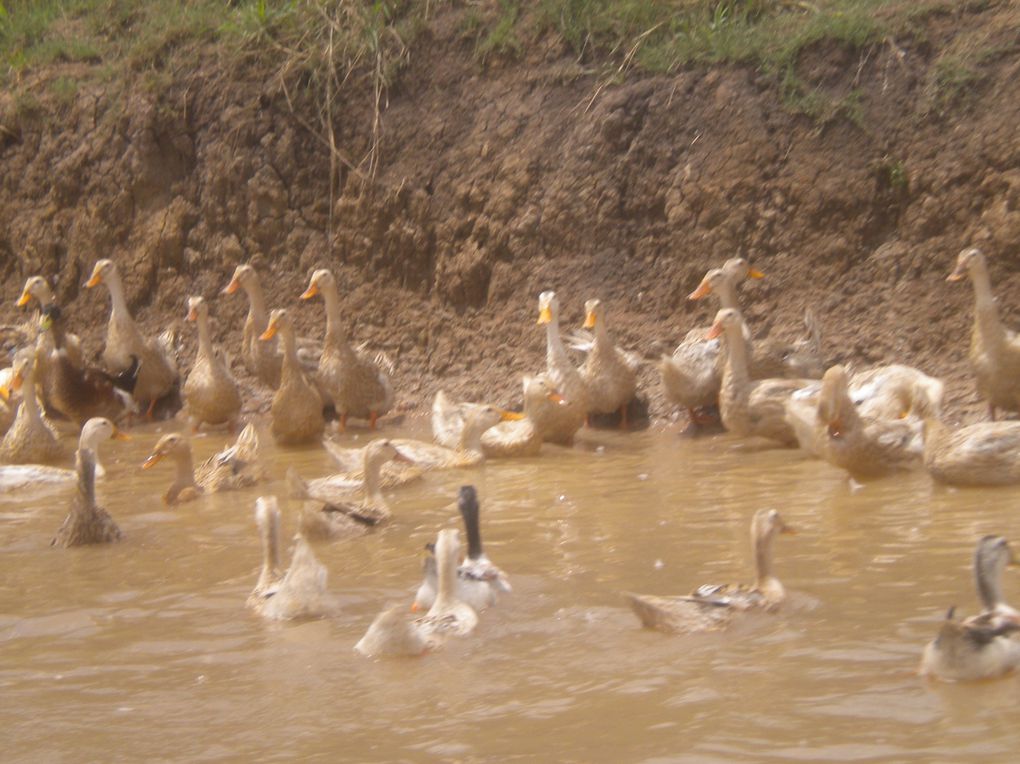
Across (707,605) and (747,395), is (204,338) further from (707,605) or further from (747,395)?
(707,605)

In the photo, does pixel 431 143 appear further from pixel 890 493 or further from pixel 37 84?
pixel 890 493

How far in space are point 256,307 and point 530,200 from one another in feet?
8.06

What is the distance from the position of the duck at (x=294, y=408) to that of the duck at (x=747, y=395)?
9.65ft

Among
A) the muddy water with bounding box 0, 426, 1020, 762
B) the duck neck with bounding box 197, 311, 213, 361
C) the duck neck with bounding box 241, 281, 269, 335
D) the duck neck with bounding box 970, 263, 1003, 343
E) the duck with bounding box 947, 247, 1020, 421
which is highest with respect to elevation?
the duck neck with bounding box 241, 281, 269, 335

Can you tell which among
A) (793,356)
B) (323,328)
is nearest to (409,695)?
(793,356)

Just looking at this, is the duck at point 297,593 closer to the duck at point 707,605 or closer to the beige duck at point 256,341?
the duck at point 707,605

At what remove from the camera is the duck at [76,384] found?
37.2 feet

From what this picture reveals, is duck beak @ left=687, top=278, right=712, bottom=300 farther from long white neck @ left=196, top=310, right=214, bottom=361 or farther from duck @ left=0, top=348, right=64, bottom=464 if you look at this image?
duck @ left=0, top=348, right=64, bottom=464

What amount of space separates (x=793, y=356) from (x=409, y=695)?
6.03 metres

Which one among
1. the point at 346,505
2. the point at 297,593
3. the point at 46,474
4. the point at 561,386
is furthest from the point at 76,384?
the point at 297,593

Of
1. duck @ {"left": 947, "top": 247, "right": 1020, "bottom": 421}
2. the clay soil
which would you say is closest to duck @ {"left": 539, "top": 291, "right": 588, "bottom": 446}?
the clay soil

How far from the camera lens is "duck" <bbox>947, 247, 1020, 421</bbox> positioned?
862 cm

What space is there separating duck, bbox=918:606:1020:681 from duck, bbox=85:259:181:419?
28.8 feet

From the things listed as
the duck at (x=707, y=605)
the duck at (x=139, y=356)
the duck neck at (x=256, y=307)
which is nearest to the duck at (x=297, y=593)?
the duck at (x=707, y=605)
